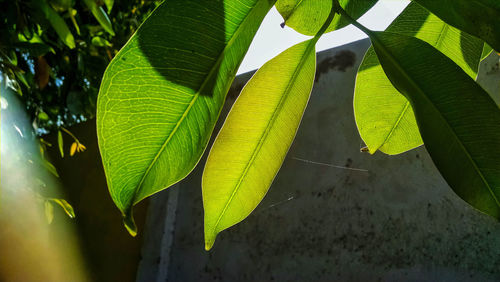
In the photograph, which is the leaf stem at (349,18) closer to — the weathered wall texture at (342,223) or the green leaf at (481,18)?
the green leaf at (481,18)

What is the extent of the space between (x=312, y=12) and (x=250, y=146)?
0.10 meters

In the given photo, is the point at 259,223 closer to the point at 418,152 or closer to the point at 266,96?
the point at 418,152

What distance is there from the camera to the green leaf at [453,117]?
0.26 m

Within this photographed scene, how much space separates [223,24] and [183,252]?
2731mm

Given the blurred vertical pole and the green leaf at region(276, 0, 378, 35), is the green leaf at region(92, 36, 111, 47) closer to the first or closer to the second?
the green leaf at region(276, 0, 378, 35)

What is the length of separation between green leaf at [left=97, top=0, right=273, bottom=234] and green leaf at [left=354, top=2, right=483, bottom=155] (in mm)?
129

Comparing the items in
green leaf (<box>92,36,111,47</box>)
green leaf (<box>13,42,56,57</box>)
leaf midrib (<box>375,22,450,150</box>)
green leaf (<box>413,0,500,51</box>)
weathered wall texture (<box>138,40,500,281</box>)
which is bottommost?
weathered wall texture (<box>138,40,500,281</box>)

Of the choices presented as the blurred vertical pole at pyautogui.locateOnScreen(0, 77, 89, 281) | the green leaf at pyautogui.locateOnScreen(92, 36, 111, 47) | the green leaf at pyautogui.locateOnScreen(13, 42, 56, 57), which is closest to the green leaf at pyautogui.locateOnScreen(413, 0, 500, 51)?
the green leaf at pyautogui.locateOnScreen(13, 42, 56, 57)

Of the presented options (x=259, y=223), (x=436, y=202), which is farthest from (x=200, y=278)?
(x=436, y=202)

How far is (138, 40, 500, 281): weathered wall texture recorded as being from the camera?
1787 mm

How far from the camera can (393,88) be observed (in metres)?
0.37

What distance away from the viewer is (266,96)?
33 centimetres

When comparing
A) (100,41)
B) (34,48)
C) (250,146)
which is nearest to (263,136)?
(250,146)

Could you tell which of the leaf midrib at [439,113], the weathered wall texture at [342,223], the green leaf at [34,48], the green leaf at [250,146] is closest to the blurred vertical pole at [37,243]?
the weathered wall texture at [342,223]
